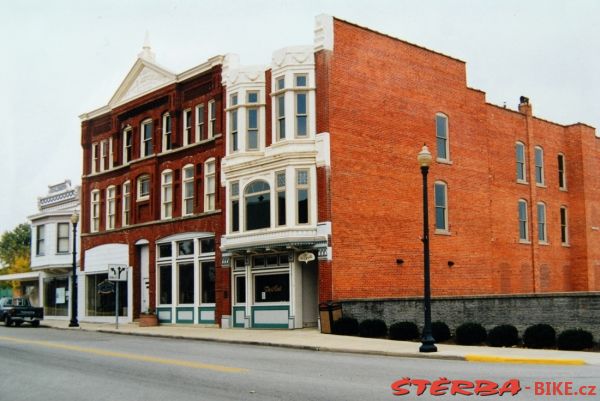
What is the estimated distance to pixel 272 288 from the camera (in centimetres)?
3170

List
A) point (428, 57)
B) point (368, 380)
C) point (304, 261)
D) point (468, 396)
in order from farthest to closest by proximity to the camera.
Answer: point (428, 57), point (304, 261), point (368, 380), point (468, 396)

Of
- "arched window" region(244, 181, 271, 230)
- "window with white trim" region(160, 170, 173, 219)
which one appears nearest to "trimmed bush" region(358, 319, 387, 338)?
"arched window" region(244, 181, 271, 230)

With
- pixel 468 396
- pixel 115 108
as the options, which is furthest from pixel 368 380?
pixel 115 108

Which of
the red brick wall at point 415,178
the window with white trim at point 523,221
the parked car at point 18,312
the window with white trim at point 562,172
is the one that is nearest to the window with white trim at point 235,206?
the red brick wall at point 415,178

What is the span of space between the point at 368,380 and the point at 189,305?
2368 cm

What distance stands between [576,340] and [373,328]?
7.78m

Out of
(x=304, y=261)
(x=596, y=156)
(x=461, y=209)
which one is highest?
(x=596, y=156)

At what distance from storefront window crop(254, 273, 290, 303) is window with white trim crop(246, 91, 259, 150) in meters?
5.76

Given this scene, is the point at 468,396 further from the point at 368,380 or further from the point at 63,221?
the point at 63,221

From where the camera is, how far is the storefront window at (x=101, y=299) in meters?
42.3

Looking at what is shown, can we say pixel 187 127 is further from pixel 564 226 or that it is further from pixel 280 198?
pixel 564 226

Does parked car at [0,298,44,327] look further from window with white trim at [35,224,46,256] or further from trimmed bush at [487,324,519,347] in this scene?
trimmed bush at [487,324,519,347]

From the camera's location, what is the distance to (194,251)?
3681 cm

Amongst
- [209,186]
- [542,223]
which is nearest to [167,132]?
[209,186]
